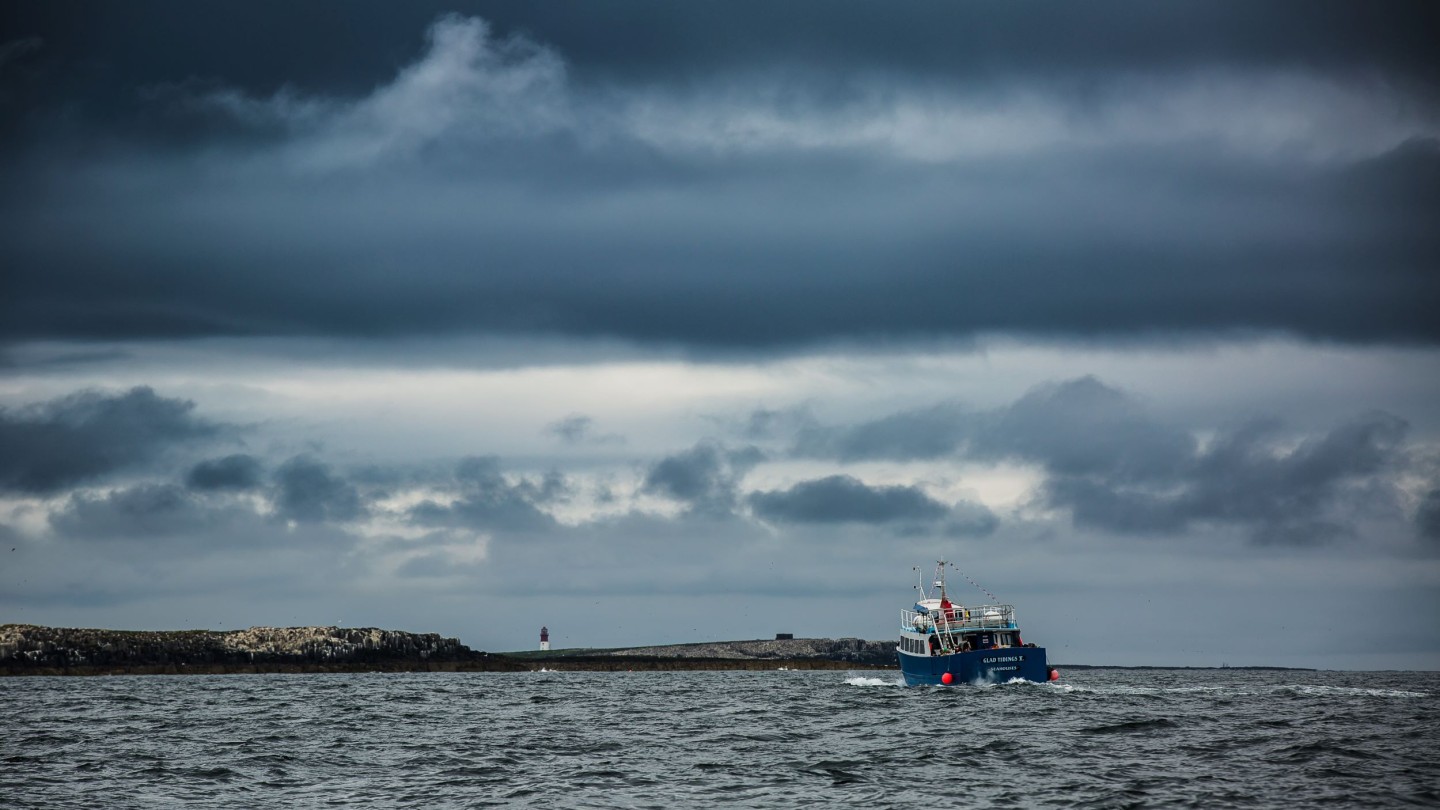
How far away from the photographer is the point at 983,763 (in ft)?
175

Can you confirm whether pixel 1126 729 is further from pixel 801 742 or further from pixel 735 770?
pixel 735 770

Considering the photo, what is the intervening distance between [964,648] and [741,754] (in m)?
56.4

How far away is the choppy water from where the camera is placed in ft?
150

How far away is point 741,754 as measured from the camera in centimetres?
5888

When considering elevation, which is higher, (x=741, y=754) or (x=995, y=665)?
(x=995, y=665)

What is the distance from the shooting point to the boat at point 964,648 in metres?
107

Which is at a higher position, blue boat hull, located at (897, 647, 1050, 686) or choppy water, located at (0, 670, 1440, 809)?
blue boat hull, located at (897, 647, 1050, 686)

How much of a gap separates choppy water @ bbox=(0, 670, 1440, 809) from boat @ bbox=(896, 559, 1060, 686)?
8.03 meters

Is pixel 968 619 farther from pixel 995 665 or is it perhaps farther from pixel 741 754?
pixel 741 754

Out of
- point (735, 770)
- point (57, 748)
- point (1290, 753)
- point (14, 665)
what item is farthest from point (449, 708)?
point (14, 665)

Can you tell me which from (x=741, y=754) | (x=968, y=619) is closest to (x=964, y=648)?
(x=968, y=619)

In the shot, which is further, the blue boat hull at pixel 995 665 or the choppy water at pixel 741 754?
the blue boat hull at pixel 995 665

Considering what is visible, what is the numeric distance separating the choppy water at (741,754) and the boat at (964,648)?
8.03 metres

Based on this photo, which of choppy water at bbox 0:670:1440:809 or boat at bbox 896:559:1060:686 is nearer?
choppy water at bbox 0:670:1440:809
